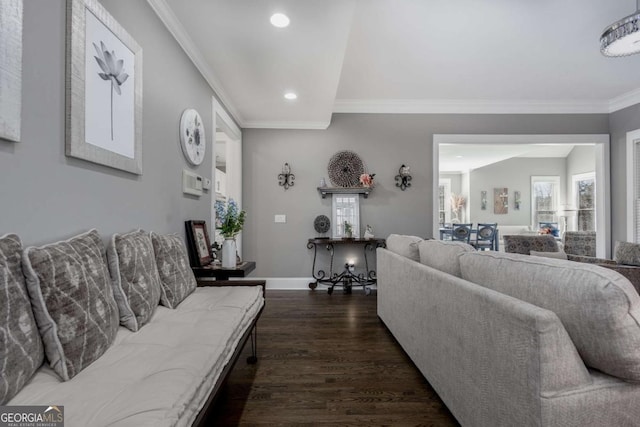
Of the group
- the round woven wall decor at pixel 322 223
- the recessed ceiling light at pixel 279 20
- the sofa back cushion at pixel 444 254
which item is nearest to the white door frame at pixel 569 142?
the round woven wall decor at pixel 322 223

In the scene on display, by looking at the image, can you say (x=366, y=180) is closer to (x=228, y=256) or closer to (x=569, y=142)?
(x=228, y=256)

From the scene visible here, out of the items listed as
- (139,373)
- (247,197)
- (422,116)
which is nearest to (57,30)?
(139,373)

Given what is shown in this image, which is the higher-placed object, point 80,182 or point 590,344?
point 80,182

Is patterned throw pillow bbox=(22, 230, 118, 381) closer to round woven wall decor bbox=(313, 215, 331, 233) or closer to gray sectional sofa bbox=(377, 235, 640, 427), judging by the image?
gray sectional sofa bbox=(377, 235, 640, 427)

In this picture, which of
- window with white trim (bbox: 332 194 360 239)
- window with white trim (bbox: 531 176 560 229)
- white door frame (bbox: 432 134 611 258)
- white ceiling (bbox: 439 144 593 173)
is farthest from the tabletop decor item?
window with white trim (bbox: 531 176 560 229)

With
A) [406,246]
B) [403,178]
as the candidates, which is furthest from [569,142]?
[406,246]

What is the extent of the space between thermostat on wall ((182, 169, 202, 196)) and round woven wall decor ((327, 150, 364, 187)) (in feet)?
7.07

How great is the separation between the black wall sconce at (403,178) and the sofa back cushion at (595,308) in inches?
132

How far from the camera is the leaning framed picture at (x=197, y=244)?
2512mm

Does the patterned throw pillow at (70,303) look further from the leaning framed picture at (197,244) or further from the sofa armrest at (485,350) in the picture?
the sofa armrest at (485,350)

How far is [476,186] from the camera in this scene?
29.5 ft

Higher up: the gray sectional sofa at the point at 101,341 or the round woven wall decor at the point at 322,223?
the round woven wall decor at the point at 322,223

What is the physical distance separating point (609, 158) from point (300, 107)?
4759 mm

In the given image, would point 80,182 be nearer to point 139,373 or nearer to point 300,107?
point 139,373
